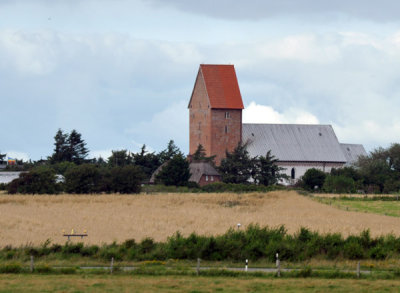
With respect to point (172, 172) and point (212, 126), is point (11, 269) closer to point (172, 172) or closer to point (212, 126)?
point (172, 172)

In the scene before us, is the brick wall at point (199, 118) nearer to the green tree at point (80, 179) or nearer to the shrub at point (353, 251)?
the green tree at point (80, 179)

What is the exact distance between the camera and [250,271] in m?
32.3

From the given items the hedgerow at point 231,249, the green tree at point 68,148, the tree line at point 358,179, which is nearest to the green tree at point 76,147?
the green tree at point 68,148

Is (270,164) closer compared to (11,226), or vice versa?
(11,226)

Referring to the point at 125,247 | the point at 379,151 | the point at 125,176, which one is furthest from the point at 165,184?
the point at 125,247

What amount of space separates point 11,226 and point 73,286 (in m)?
21.5

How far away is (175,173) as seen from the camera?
342 feet

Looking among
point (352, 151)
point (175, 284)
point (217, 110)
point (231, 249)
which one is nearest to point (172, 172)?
point (217, 110)

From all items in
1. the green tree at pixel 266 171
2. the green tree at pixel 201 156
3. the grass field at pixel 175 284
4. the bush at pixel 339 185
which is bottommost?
the grass field at pixel 175 284

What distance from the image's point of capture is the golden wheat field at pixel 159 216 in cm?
4672

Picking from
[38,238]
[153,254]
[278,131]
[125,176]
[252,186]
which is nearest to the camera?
[153,254]

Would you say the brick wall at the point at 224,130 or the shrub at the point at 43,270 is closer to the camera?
the shrub at the point at 43,270

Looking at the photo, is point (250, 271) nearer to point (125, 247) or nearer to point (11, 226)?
point (125, 247)

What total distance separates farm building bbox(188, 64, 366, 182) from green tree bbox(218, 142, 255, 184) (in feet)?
13.0
